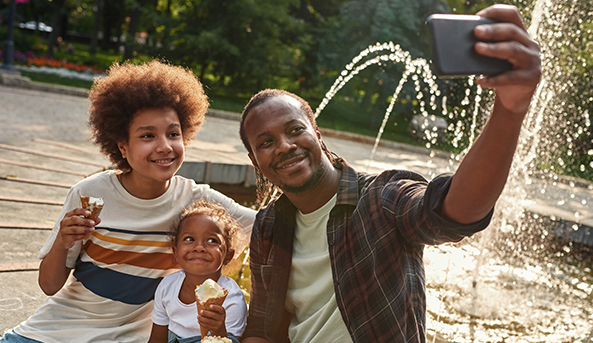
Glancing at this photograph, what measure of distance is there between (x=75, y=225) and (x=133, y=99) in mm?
632

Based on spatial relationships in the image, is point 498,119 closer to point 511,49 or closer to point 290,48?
point 511,49

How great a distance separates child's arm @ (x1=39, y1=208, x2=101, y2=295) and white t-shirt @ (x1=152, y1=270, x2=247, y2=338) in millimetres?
410

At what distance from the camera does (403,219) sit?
1.75 metres

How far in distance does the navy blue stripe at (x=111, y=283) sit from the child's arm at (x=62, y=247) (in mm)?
74

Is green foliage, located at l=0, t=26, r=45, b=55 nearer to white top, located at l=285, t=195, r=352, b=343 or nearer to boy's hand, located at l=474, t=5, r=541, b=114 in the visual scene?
white top, located at l=285, t=195, r=352, b=343

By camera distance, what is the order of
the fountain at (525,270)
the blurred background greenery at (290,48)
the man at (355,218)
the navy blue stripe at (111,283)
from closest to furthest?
the man at (355,218), the navy blue stripe at (111,283), the fountain at (525,270), the blurred background greenery at (290,48)

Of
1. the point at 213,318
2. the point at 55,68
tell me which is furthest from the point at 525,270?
the point at 55,68

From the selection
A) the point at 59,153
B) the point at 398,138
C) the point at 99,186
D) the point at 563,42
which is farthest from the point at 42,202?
the point at 398,138

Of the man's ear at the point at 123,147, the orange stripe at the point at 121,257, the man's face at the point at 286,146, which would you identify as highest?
the man's face at the point at 286,146

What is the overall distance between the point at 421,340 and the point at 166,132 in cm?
139

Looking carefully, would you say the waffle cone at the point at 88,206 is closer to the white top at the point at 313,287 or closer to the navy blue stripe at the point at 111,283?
the navy blue stripe at the point at 111,283

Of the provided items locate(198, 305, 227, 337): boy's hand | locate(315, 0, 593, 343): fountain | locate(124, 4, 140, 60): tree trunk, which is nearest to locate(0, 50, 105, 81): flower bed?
locate(124, 4, 140, 60): tree trunk

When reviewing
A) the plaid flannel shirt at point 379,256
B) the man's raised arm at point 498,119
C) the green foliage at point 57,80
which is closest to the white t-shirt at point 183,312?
the plaid flannel shirt at point 379,256

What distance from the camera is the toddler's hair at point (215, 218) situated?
2.47 m
